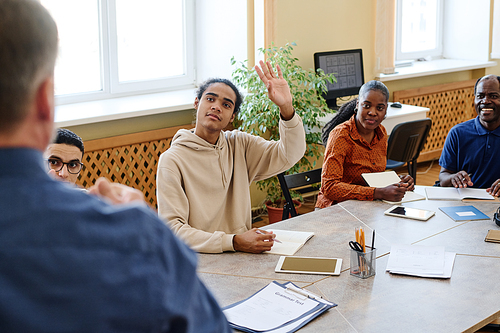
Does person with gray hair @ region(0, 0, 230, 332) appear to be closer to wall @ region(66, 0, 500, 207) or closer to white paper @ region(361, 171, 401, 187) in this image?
white paper @ region(361, 171, 401, 187)

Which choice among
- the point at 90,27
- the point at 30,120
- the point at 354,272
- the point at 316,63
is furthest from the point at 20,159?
the point at 316,63

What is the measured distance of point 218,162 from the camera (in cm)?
220

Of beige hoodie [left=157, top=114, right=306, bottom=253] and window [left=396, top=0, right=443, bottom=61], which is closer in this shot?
beige hoodie [left=157, top=114, right=306, bottom=253]

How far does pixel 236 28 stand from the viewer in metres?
4.08

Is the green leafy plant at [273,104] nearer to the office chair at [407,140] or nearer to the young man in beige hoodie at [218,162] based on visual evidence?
the office chair at [407,140]

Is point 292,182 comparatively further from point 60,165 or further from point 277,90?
point 60,165

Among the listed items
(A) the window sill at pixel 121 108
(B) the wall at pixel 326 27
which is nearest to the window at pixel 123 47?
(A) the window sill at pixel 121 108

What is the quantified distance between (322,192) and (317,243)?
0.77 meters

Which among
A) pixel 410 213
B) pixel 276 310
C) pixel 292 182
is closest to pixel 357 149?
pixel 292 182

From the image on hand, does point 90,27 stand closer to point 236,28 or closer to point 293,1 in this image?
point 236,28

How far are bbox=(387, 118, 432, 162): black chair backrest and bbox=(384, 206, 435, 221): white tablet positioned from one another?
1.37 metres

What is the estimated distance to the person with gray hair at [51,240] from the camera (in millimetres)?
469

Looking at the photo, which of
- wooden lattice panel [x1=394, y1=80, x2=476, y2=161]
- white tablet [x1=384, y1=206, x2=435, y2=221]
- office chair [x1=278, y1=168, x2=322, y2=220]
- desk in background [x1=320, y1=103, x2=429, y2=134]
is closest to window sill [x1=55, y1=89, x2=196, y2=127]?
desk in background [x1=320, y1=103, x2=429, y2=134]

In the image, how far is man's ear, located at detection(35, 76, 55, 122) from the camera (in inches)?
19.9
